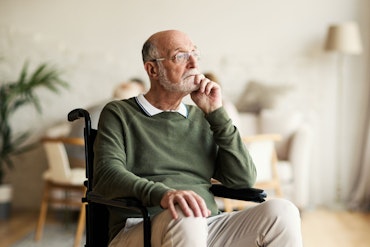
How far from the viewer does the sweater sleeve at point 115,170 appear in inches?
88.4

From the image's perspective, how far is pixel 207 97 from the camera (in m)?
2.55

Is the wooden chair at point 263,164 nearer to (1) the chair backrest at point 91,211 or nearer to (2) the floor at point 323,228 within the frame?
(2) the floor at point 323,228

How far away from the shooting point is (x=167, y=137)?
2543mm

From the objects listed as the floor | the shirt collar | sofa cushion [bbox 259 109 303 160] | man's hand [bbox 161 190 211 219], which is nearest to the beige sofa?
sofa cushion [bbox 259 109 303 160]

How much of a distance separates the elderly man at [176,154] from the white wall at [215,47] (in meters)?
3.78

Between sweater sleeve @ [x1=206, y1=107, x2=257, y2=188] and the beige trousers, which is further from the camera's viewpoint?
sweater sleeve @ [x1=206, y1=107, x2=257, y2=188]

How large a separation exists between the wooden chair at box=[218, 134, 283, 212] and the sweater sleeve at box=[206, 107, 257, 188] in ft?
6.85

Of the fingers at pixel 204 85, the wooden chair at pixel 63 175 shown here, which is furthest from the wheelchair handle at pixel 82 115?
the wooden chair at pixel 63 175

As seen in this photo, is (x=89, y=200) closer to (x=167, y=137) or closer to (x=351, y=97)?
(x=167, y=137)

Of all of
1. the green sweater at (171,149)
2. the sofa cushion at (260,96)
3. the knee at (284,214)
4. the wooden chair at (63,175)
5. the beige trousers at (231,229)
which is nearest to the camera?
the beige trousers at (231,229)

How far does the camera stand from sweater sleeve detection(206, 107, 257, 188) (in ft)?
8.25

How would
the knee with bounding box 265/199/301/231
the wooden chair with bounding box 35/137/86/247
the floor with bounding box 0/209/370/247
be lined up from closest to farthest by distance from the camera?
the knee with bounding box 265/199/301/231 < the wooden chair with bounding box 35/137/86/247 < the floor with bounding box 0/209/370/247

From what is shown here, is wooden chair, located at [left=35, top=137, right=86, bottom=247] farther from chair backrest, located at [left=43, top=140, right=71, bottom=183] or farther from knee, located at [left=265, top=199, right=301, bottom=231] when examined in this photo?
knee, located at [left=265, top=199, right=301, bottom=231]

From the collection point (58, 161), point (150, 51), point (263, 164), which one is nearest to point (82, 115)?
point (150, 51)
